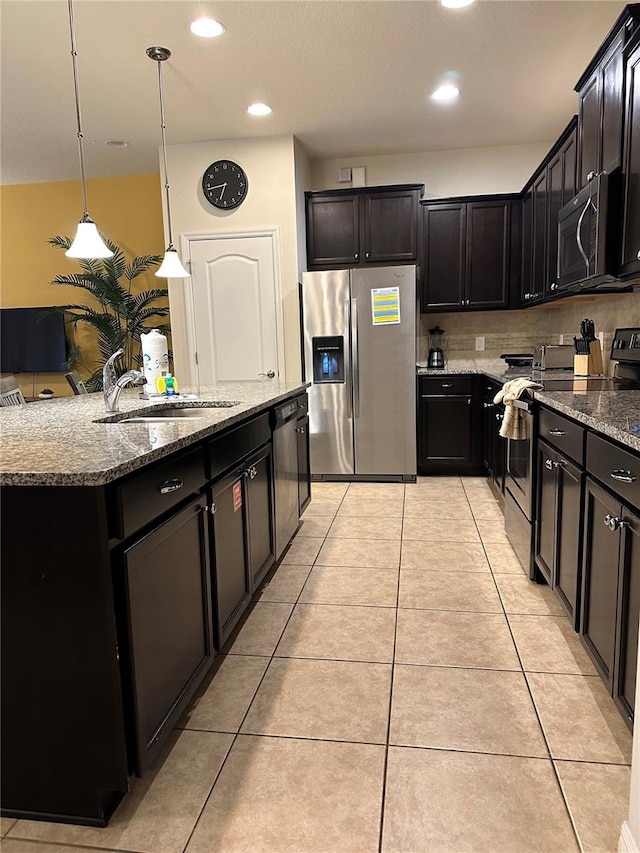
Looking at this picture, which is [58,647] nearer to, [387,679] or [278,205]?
[387,679]

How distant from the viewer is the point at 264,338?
475 cm

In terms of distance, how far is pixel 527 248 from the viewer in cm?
446

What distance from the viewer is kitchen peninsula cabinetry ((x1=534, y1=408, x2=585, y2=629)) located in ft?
6.67

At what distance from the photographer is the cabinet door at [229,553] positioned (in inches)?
77.7

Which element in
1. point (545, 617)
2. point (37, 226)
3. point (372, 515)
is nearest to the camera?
point (545, 617)

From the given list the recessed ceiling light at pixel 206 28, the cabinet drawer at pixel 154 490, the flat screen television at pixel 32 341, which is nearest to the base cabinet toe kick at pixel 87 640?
the cabinet drawer at pixel 154 490

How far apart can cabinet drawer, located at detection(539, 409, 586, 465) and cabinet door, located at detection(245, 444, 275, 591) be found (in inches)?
48.8

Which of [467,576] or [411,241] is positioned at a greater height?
[411,241]

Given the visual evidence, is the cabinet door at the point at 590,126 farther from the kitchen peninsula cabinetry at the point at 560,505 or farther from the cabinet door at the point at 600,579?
the cabinet door at the point at 600,579

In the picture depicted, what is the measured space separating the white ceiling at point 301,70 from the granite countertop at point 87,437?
1.87m

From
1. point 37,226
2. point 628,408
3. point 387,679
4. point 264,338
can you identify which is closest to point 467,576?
point 387,679

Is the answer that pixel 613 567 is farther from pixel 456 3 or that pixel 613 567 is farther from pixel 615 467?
pixel 456 3

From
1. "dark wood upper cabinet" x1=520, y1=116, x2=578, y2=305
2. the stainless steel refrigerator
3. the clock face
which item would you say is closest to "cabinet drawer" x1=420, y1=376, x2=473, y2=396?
the stainless steel refrigerator

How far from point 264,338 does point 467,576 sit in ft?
8.83
